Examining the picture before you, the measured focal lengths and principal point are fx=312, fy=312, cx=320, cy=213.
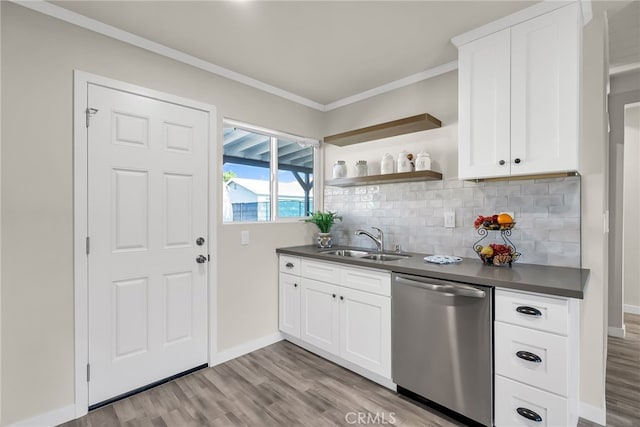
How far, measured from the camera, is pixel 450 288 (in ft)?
5.96

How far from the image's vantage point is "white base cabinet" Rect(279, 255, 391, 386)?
2.23 meters

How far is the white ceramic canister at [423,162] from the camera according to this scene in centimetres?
259

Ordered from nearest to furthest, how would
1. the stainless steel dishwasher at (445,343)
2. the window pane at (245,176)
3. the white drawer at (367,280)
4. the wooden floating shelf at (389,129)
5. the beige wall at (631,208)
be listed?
the stainless steel dishwasher at (445,343), the white drawer at (367,280), the wooden floating shelf at (389,129), the window pane at (245,176), the beige wall at (631,208)

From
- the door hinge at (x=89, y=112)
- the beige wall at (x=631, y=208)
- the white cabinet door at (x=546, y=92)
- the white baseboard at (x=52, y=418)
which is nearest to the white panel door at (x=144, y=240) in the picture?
the door hinge at (x=89, y=112)

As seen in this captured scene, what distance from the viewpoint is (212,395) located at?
2180mm

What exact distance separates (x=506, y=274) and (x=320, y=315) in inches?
57.9

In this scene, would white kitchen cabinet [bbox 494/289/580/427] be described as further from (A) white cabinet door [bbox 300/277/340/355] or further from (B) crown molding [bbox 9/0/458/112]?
(B) crown molding [bbox 9/0/458/112]

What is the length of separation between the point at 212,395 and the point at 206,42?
251 cm

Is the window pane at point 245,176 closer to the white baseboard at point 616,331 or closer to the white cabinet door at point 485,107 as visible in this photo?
the white cabinet door at point 485,107

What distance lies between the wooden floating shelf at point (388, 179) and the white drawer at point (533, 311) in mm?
1116

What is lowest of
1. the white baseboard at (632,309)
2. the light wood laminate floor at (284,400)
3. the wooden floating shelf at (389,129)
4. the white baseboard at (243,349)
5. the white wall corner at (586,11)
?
the light wood laminate floor at (284,400)

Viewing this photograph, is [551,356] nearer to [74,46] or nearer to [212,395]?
[212,395]

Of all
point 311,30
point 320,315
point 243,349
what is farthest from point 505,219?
point 243,349

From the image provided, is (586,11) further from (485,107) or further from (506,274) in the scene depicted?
(506,274)
